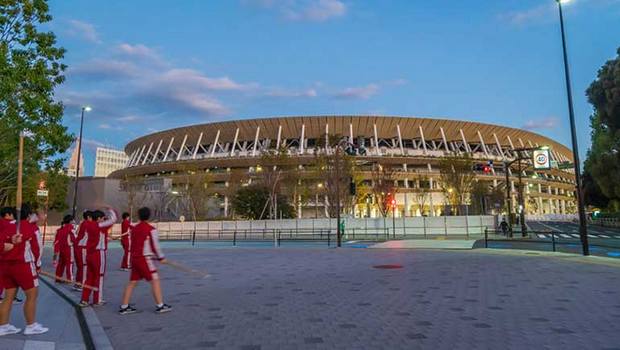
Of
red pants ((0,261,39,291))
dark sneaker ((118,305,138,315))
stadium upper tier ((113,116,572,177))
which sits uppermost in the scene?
stadium upper tier ((113,116,572,177))

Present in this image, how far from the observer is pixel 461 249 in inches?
814

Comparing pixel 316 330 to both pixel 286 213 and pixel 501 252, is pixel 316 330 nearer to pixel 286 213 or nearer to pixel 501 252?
pixel 501 252

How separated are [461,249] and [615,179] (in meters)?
24.9

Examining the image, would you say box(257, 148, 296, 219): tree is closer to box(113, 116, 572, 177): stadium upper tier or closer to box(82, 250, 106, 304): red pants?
box(113, 116, 572, 177): stadium upper tier

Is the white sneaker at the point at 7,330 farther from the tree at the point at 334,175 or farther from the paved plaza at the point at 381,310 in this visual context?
the tree at the point at 334,175

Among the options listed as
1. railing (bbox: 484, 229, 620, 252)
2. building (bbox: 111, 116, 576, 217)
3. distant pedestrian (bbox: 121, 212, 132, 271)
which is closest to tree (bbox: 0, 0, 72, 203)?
distant pedestrian (bbox: 121, 212, 132, 271)

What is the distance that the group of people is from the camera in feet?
18.4

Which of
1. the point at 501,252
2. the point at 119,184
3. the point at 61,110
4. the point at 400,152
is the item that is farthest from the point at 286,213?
the point at 61,110

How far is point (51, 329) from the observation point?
6.12 meters

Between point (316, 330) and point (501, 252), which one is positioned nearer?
point (316, 330)

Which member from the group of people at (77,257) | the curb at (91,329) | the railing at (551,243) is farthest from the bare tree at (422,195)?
the curb at (91,329)

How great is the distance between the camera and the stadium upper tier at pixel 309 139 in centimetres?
7512

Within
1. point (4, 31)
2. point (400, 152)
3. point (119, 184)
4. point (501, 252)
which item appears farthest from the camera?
point (400, 152)

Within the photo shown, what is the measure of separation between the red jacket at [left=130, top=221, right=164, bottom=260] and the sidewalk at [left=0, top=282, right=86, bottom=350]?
1.37 meters
